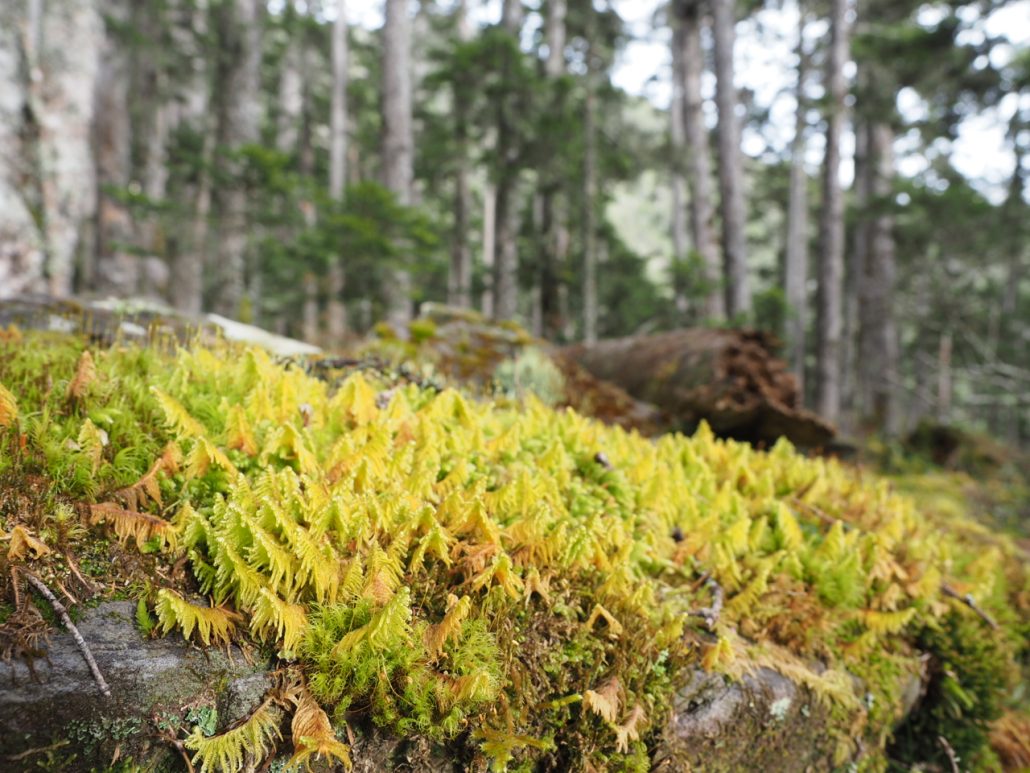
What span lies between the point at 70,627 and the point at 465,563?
46.9 inches

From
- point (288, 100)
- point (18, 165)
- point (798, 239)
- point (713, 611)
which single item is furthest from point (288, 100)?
point (713, 611)

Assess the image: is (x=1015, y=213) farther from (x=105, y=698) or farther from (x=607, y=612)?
(x=105, y=698)

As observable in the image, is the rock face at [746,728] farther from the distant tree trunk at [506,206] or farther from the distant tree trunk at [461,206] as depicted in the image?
the distant tree trunk at [461,206]

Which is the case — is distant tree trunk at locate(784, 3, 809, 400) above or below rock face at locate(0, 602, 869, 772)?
Result: above

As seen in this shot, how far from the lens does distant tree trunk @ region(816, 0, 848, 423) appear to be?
35.9 ft

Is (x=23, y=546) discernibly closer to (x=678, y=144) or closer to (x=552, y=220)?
(x=552, y=220)

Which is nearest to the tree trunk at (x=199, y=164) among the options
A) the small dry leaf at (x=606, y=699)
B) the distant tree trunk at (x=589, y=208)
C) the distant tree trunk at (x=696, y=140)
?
the small dry leaf at (x=606, y=699)

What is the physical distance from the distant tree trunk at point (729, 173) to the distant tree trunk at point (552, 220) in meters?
3.33

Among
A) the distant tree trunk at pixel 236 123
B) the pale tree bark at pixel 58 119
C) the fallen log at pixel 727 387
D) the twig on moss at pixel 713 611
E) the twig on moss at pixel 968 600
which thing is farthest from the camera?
the distant tree trunk at pixel 236 123

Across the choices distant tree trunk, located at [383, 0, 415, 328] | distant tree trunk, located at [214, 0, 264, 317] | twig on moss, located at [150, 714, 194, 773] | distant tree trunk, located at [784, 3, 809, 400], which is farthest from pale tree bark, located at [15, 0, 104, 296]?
distant tree trunk, located at [784, 3, 809, 400]

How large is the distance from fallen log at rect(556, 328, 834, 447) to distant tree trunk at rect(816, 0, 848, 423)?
5058mm

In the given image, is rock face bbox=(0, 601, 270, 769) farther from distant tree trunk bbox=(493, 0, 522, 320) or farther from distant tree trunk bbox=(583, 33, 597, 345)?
distant tree trunk bbox=(583, 33, 597, 345)

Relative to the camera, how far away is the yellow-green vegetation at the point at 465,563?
5.72ft

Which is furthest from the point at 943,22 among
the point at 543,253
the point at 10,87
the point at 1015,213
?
the point at 10,87
